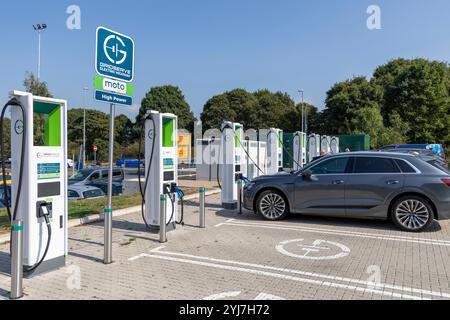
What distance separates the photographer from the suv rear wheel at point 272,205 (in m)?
8.51

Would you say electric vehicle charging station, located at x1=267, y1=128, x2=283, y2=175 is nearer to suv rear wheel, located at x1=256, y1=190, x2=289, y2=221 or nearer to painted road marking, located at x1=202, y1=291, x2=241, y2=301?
suv rear wheel, located at x1=256, y1=190, x2=289, y2=221

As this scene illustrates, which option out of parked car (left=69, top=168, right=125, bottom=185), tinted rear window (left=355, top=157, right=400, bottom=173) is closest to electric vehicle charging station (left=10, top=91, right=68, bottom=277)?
tinted rear window (left=355, top=157, right=400, bottom=173)

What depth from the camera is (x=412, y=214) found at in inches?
296

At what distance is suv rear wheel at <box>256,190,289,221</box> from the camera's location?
8508mm

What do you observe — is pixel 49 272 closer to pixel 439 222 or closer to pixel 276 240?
pixel 276 240

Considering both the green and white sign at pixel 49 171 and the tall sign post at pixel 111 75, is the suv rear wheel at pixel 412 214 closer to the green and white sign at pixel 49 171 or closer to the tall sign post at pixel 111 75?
the tall sign post at pixel 111 75

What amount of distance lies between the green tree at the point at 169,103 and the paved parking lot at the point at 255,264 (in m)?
53.1

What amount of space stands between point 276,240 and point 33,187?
13.3ft

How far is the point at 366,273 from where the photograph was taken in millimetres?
5078

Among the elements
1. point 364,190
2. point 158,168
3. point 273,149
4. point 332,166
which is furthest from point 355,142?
point 158,168

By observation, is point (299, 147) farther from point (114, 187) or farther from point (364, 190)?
point (364, 190)

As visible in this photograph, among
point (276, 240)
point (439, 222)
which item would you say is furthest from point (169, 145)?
point (439, 222)

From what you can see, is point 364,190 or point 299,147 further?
point 299,147

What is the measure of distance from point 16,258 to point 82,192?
928 cm
